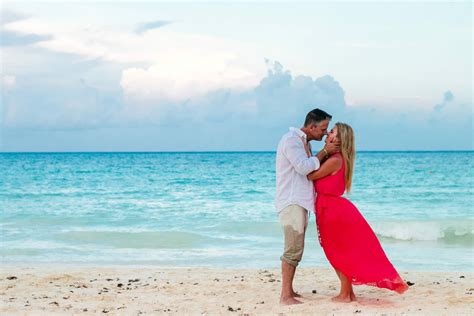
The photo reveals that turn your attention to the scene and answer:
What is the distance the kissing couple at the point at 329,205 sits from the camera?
19.3ft

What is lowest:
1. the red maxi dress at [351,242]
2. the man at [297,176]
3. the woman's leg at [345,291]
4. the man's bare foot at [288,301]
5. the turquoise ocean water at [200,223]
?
the turquoise ocean water at [200,223]

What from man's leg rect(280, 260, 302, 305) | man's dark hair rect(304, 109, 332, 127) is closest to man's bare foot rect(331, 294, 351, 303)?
man's leg rect(280, 260, 302, 305)

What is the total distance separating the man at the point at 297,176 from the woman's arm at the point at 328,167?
2.7 inches

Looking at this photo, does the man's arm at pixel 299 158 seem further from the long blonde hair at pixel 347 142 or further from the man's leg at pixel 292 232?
the man's leg at pixel 292 232

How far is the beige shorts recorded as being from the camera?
19.7ft

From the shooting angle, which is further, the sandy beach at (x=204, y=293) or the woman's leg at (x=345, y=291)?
the woman's leg at (x=345, y=291)

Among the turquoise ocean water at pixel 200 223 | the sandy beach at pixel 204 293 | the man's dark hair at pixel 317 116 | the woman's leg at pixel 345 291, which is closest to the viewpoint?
the man's dark hair at pixel 317 116

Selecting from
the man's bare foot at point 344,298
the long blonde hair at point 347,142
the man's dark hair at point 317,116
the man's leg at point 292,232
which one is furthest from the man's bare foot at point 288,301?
the man's dark hair at point 317,116

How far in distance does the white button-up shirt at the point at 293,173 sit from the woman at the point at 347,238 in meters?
0.10

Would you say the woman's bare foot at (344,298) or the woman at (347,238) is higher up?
the woman at (347,238)

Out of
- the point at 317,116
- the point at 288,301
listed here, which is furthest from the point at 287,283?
the point at 317,116

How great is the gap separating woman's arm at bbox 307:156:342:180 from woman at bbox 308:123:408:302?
0.04 feet

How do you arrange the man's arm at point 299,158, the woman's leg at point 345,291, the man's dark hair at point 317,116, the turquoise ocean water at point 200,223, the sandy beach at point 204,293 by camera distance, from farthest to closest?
the turquoise ocean water at point 200,223, the woman's leg at point 345,291, the sandy beach at point 204,293, the man's dark hair at point 317,116, the man's arm at point 299,158

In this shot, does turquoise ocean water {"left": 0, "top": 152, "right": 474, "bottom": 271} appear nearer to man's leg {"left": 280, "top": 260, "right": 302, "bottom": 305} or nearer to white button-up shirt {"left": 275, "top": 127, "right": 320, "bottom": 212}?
man's leg {"left": 280, "top": 260, "right": 302, "bottom": 305}
